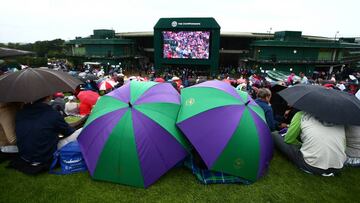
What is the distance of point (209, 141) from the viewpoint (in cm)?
340

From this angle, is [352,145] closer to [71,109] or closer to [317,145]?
[317,145]

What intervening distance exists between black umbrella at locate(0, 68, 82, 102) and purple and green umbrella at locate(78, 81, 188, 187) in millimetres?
752

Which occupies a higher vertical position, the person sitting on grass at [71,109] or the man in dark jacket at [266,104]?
the man in dark jacket at [266,104]

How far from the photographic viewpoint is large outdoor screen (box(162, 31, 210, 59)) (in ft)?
98.8

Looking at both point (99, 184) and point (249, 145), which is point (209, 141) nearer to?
point (249, 145)

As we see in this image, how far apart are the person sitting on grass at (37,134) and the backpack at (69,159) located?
92 millimetres

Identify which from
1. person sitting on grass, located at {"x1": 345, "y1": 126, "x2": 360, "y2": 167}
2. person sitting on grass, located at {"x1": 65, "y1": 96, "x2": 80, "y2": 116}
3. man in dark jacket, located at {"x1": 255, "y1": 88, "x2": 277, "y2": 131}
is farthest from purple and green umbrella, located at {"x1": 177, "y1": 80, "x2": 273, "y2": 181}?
person sitting on grass, located at {"x1": 65, "y1": 96, "x2": 80, "y2": 116}

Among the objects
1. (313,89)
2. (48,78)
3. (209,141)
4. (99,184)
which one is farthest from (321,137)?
(48,78)

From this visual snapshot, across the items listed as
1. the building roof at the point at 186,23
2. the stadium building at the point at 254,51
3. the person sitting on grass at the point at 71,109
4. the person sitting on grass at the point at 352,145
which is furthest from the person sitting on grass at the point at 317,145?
the stadium building at the point at 254,51

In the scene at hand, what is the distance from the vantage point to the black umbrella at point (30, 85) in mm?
3268

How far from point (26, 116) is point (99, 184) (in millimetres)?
1525

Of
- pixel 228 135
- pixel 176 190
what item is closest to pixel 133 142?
pixel 176 190

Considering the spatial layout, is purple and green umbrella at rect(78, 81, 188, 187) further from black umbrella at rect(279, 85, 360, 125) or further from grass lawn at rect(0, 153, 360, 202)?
black umbrella at rect(279, 85, 360, 125)

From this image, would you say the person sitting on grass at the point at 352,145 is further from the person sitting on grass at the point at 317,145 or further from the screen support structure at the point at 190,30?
the screen support structure at the point at 190,30
